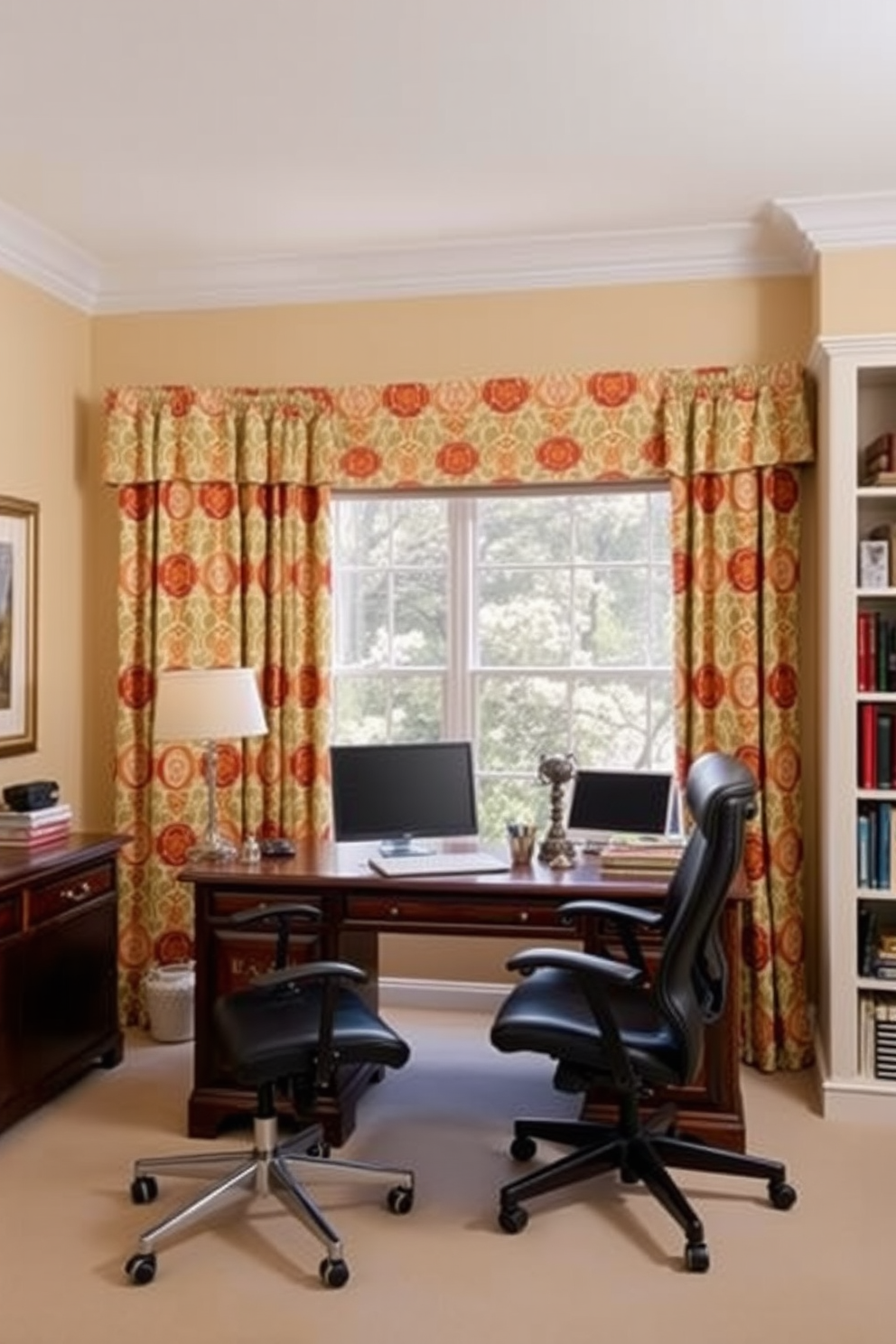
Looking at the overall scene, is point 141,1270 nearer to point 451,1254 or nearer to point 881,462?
point 451,1254

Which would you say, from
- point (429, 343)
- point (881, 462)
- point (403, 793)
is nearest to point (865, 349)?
point (881, 462)

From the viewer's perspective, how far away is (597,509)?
4.39 meters

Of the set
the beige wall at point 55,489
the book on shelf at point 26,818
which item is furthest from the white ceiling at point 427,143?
the book on shelf at point 26,818

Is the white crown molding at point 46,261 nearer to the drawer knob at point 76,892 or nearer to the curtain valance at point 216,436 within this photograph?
the curtain valance at point 216,436

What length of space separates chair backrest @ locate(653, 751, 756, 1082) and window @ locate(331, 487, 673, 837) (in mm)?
1507

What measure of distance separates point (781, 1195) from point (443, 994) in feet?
5.75

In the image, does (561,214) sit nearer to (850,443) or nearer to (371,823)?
(850,443)

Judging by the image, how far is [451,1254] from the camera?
275 cm

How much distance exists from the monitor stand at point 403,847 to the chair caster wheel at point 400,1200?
0.98 metres

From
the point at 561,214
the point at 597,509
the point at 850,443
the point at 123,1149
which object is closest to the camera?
the point at 123,1149

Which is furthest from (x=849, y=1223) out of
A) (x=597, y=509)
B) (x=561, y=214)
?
(x=561, y=214)

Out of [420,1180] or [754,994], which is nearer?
[420,1180]

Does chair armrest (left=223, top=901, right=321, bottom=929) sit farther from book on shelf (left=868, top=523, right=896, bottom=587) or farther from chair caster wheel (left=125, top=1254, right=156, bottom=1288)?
book on shelf (left=868, top=523, right=896, bottom=587)

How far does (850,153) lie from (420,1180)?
10.4 feet
